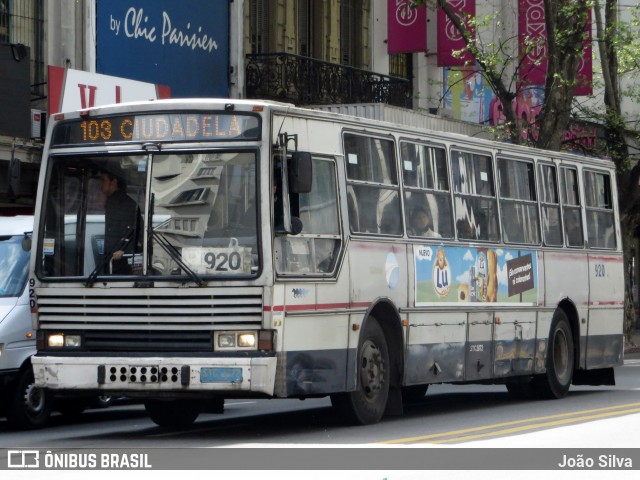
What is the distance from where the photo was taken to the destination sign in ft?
42.0

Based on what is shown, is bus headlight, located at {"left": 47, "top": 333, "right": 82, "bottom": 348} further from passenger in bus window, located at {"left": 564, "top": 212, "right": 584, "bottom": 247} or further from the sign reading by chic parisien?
the sign reading by chic parisien

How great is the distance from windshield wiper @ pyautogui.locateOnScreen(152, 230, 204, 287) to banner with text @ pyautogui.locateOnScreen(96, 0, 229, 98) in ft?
43.2

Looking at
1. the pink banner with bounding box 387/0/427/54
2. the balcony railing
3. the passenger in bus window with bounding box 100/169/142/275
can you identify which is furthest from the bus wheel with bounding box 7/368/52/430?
the pink banner with bounding box 387/0/427/54

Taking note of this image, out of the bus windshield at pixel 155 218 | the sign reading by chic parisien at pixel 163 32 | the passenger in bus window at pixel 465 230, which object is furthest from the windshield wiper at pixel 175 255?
the sign reading by chic parisien at pixel 163 32

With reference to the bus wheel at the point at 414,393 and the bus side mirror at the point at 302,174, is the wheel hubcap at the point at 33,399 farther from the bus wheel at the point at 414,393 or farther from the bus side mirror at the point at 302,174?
the bus wheel at the point at 414,393

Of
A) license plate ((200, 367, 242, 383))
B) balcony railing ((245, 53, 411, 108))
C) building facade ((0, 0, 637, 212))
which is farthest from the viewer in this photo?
balcony railing ((245, 53, 411, 108))

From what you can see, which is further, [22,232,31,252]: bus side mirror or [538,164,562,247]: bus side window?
[538,164,562,247]: bus side window

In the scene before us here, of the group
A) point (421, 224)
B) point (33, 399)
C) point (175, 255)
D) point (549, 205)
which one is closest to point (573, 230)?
point (549, 205)

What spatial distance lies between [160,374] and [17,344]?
2608mm

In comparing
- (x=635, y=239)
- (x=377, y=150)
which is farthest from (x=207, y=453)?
(x=635, y=239)

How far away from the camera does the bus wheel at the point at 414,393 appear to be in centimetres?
1784

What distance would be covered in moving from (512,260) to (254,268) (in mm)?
5289

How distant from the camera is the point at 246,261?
1253 centimetres

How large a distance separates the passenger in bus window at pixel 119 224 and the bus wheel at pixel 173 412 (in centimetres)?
211
